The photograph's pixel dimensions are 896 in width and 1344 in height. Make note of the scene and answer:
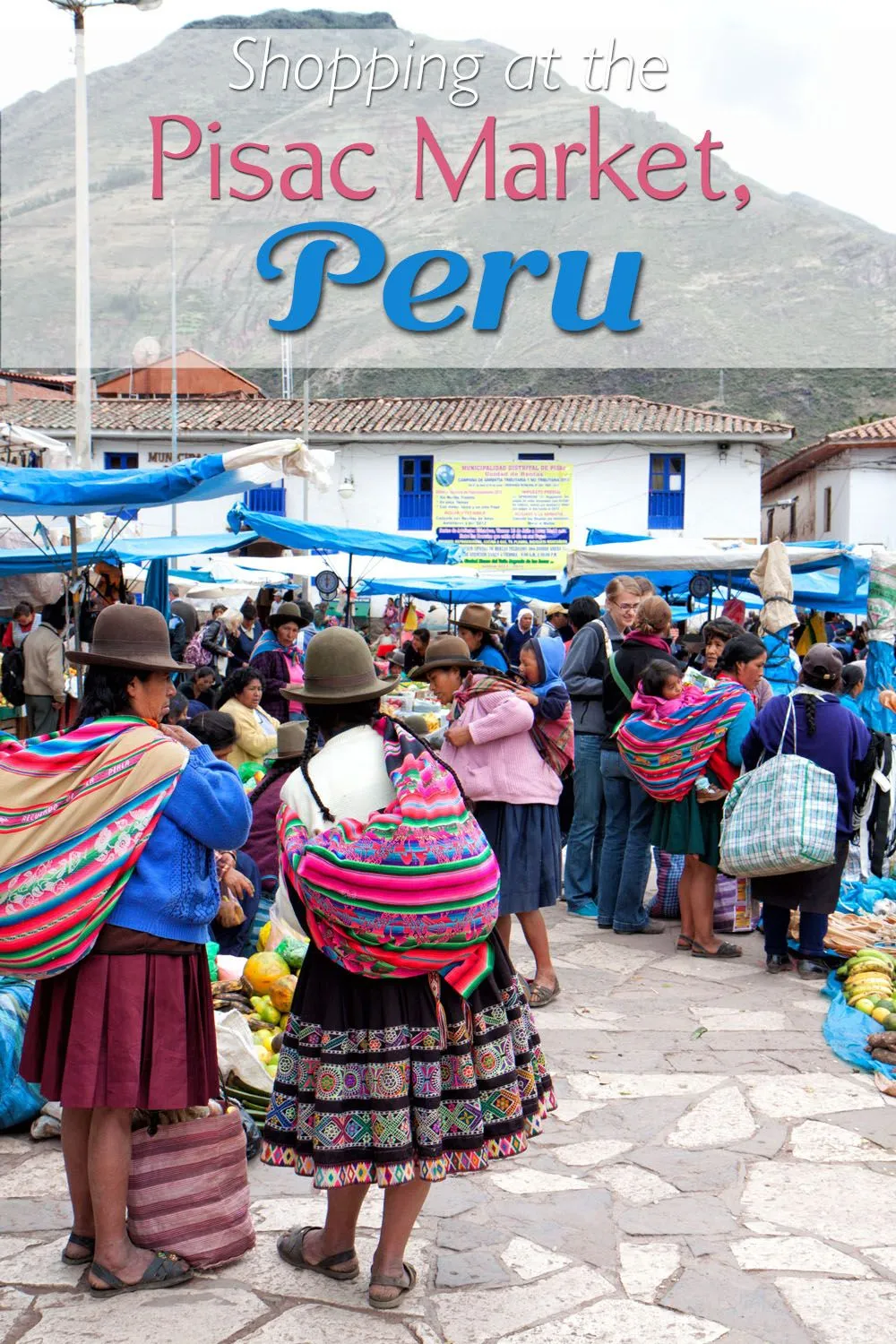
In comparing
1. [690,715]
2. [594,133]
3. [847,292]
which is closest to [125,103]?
[847,292]

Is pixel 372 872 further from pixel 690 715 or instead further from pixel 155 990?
pixel 690 715

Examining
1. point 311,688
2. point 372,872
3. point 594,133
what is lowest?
point 372,872

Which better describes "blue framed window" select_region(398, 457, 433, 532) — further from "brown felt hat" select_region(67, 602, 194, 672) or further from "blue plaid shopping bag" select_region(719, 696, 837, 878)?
"brown felt hat" select_region(67, 602, 194, 672)

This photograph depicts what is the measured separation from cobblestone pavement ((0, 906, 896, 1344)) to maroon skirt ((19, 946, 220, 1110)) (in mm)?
525

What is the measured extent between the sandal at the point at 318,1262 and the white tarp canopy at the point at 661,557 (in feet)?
23.8

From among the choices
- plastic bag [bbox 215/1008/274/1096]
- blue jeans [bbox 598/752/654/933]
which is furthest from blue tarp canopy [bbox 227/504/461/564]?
plastic bag [bbox 215/1008/274/1096]

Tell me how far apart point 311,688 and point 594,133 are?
31.2 metres

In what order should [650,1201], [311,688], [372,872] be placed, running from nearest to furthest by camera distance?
1. [372,872]
2. [311,688]
3. [650,1201]

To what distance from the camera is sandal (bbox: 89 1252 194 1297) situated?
10.4ft

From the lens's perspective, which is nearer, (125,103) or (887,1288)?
(887,1288)

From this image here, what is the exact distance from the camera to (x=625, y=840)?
24.3 ft

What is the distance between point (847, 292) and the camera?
8656 centimetres

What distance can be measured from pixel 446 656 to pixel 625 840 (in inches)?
96.6

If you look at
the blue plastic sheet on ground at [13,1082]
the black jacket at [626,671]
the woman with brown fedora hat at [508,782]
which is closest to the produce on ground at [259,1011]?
the blue plastic sheet on ground at [13,1082]
